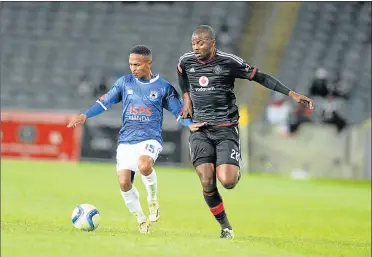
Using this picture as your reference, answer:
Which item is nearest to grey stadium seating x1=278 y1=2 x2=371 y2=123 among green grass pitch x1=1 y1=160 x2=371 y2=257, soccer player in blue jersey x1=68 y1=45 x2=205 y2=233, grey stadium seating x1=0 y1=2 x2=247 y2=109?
grey stadium seating x1=0 y1=2 x2=247 y2=109

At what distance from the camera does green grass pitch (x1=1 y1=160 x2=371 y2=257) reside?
8.39 meters

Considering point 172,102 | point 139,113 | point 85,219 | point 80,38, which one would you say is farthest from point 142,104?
point 80,38

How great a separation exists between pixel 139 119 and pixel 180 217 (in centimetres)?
368

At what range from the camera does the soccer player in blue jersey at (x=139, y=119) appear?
33.5 ft

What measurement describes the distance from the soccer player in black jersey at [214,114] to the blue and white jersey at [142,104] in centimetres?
35

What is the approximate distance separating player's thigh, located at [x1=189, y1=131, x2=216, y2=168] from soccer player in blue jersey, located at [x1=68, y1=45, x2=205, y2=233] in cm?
12

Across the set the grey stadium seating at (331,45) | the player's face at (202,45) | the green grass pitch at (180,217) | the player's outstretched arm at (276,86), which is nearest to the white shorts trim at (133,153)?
the green grass pitch at (180,217)

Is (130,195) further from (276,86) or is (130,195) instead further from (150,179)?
(276,86)

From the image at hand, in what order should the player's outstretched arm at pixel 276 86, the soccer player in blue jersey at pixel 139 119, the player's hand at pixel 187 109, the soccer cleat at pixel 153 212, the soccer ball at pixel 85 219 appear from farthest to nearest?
1. the soccer cleat at pixel 153 212
2. the player's hand at pixel 187 109
3. the soccer player in blue jersey at pixel 139 119
4. the soccer ball at pixel 85 219
5. the player's outstretched arm at pixel 276 86

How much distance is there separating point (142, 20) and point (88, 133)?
7682mm

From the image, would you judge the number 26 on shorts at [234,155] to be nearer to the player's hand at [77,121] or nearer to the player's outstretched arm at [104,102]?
the player's outstretched arm at [104,102]

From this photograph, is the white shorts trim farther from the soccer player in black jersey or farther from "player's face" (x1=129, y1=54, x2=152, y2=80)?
"player's face" (x1=129, y1=54, x2=152, y2=80)

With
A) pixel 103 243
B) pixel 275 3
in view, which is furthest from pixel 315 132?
pixel 103 243

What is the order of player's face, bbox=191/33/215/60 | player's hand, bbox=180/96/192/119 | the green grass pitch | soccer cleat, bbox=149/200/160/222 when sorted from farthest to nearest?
soccer cleat, bbox=149/200/160/222 → player's hand, bbox=180/96/192/119 → player's face, bbox=191/33/215/60 → the green grass pitch
